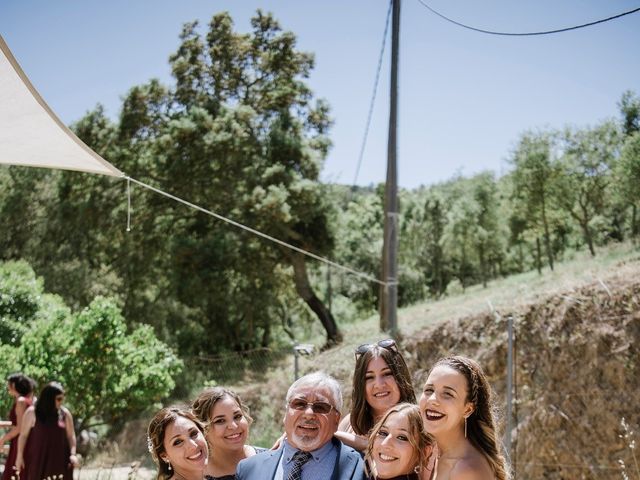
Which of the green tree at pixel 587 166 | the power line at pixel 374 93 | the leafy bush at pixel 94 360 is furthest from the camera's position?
the green tree at pixel 587 166

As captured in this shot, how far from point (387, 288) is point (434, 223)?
Answer: 61.9 ft

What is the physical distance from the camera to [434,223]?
27.0 meters

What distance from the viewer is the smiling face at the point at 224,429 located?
236 centimetres

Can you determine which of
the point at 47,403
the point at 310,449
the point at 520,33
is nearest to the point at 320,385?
the point at 310,449

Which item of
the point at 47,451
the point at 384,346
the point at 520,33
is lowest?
the point at 47,451

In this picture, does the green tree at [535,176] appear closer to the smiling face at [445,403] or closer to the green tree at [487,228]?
the green tree at [487,228]

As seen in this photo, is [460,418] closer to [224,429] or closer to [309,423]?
[309,423]

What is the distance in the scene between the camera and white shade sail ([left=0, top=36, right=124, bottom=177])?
3271 mm

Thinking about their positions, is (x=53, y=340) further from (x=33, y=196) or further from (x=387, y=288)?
(x=33, y=196)

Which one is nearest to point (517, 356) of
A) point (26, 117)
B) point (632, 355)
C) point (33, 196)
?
point (632, 355)

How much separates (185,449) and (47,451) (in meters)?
3.36

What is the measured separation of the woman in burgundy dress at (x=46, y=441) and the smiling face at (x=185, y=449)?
315 cm

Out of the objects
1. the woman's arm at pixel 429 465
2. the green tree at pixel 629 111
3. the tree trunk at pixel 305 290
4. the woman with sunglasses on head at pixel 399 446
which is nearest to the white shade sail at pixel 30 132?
the woman with sunglasses on head at pixel 399 446

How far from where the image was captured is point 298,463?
2008 mm
